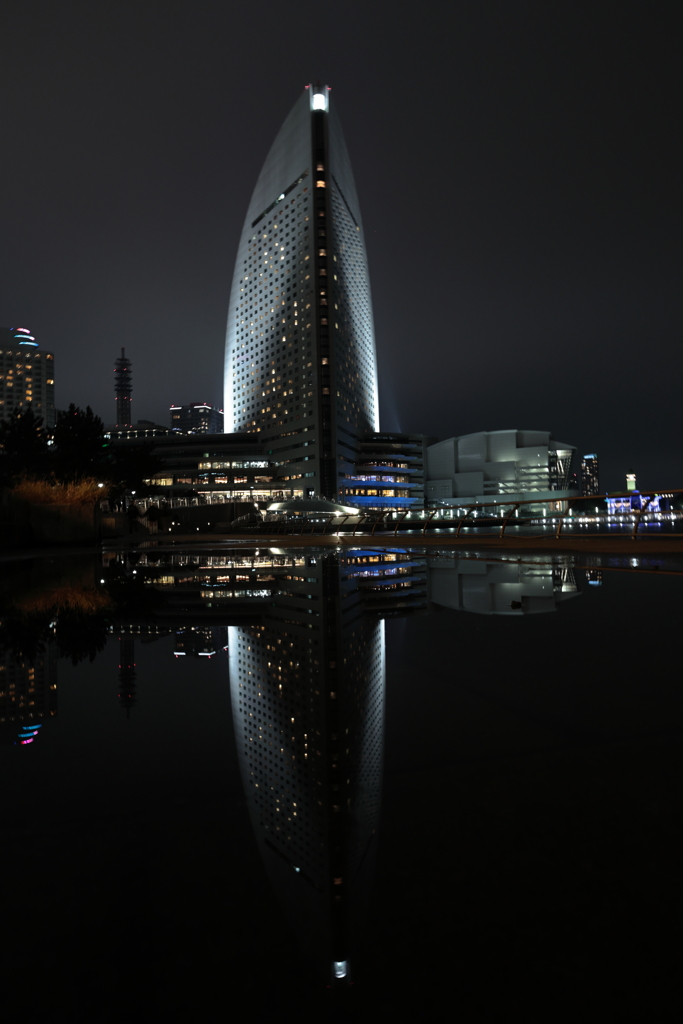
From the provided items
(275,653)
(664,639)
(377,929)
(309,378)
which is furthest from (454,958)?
(309,378)

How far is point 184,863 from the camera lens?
1.37m

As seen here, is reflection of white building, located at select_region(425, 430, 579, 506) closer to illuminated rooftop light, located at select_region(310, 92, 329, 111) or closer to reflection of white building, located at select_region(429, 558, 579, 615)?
illuminated rooftop light, located at select_region(310, 92, 329, 111)

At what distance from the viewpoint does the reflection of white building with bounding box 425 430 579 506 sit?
481ft

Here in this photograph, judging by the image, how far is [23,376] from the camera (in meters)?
194

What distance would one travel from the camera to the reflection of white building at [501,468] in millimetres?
146500

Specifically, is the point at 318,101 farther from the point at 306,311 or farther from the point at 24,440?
the point at 24,440

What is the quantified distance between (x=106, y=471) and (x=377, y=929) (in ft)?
147

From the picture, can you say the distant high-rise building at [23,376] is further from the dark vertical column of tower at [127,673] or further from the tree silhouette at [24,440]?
the dark vertical column of tower at [127,673]

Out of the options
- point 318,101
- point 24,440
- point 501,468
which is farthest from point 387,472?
point 24,440

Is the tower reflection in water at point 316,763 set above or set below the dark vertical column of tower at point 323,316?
below


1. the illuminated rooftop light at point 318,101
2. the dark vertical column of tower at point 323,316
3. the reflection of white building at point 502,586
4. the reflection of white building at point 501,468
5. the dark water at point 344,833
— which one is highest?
the illuminated rooftop light at point 318,101

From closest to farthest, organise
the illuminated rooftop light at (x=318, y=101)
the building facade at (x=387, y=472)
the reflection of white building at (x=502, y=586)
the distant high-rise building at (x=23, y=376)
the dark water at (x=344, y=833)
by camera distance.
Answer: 1. the dark water at (x=344, y=833)
2. the reflection of white building at (x=502, y=586)
3. the illuminated rooftop light at (x=318, y=101)
4. the building facade at (x=387, y=472)
5. the distant high-rise building at (x=23, y=376)

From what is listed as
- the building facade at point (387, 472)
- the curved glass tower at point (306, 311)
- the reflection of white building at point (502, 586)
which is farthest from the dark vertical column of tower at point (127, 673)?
the building facade at point (387, 472)

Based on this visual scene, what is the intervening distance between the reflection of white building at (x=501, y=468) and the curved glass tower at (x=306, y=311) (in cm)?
2434
